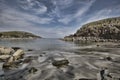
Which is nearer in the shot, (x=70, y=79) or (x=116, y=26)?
(x=70, y=79)

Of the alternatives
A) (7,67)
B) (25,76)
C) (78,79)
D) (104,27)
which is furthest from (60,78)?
(104,27)

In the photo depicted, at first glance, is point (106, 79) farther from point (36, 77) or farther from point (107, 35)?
point (107, 35)

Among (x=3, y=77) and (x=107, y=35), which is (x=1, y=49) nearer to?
(x=3, y=77)

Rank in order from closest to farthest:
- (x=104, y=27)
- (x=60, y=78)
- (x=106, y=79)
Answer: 1. (x=106, y=79)
2. (x=60, y=78)
3. (x=104, y=27)

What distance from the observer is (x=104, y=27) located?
12938cm

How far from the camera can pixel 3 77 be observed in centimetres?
1504

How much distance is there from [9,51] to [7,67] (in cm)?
1472

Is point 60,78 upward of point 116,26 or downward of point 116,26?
downward

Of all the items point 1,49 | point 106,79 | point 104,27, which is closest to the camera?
point 106,79

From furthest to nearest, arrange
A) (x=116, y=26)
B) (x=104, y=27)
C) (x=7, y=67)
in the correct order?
(x=104, y=27)
(x=116, y=26)
(x=7, y=67)

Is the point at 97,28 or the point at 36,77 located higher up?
the point at 97,28

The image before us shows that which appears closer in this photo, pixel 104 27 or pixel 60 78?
pixel 60 78

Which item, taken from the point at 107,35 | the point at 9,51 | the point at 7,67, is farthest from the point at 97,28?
the point at 7,67

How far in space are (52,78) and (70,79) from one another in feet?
6.15
